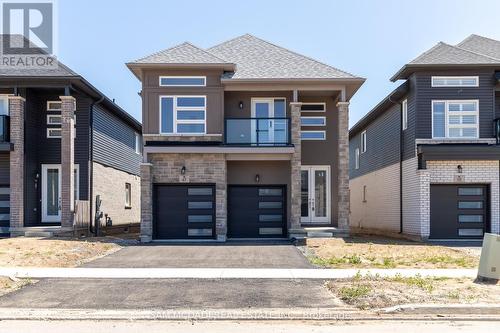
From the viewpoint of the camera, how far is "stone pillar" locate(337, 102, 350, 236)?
64.7 ft

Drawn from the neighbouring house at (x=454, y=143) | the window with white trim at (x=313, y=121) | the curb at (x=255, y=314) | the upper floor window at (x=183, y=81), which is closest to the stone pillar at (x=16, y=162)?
the upper floor window at (x=183, y=81)

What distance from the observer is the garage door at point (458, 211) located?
766 inches

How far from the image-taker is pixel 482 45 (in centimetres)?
2280

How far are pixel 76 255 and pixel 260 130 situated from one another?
28.0 feet

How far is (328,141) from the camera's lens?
21.1 m

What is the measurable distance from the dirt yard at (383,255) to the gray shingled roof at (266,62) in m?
6.52

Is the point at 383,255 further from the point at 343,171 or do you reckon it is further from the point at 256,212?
the point at 256,212

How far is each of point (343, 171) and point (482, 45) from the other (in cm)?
926

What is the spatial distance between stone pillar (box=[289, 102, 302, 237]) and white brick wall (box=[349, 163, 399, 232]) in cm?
570

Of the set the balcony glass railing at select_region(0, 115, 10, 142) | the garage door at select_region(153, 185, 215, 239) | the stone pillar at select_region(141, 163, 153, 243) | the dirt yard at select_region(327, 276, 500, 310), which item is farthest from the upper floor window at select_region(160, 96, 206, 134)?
the dirt yard at select_region(327, 276, 500, 310)

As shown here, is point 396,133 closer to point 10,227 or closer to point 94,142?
point 94,142

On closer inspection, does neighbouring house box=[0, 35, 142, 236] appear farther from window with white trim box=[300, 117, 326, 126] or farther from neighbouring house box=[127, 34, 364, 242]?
window with white trim box=[300, 117, 326, 126]

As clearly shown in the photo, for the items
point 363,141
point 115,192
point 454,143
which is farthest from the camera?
point 363,141

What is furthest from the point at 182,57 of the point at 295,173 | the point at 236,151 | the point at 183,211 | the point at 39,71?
the point at 295,173
